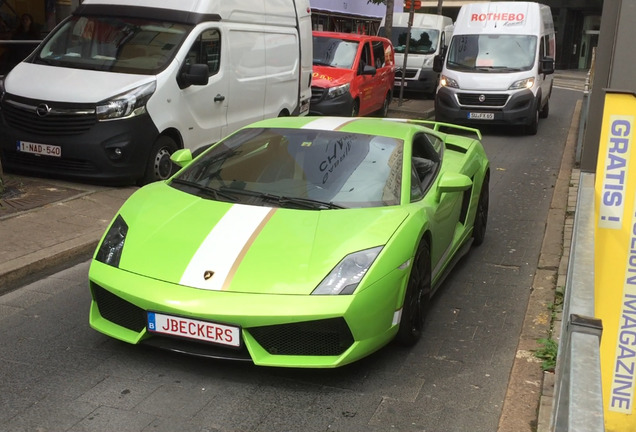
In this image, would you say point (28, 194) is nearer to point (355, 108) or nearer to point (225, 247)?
point (225, 247)

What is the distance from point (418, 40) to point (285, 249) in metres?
18.9

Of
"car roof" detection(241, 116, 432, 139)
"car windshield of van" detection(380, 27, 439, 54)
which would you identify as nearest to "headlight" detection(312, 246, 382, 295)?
"car roof" detection(241, 116, 432, 139)

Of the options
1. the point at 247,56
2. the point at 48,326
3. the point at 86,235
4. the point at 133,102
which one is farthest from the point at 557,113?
the point at 48,326

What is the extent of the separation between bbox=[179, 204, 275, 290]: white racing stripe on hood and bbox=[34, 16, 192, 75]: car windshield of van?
4.71 metres

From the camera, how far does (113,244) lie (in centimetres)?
464

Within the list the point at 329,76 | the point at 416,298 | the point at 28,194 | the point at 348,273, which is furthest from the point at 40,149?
the point at 329,76

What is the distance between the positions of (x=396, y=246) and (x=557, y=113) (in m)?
17.3

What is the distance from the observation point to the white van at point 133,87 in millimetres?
8453

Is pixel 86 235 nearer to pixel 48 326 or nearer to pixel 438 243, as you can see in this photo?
pixel 48 326

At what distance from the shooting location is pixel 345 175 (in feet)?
17.0

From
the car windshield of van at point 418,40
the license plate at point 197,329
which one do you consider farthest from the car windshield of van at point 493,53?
the license plate at point 197,329

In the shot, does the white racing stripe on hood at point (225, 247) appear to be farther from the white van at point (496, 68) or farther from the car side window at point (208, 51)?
the white van at point (496, 68)

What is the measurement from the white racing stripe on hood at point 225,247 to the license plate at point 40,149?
14.5 ft

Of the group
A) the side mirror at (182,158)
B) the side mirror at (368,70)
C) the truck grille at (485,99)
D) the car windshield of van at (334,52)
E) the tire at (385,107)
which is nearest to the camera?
the side mirror at (182,158)
